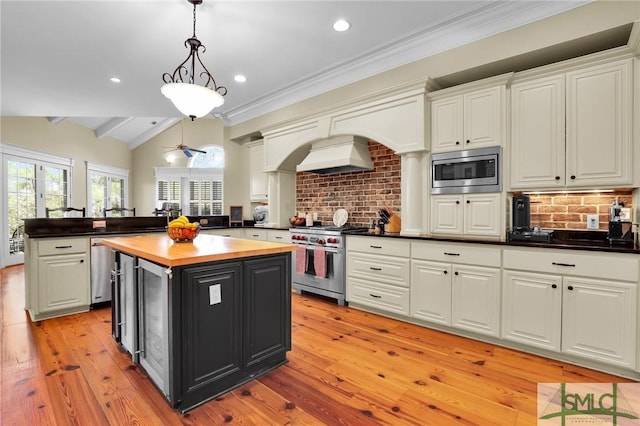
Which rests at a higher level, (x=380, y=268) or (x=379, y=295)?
(x=380, y=268)

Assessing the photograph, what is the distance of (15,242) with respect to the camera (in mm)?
6430

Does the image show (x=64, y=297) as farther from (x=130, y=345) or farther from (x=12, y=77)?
(x=12, y=77)

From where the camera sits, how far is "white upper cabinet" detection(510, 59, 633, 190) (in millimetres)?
2361

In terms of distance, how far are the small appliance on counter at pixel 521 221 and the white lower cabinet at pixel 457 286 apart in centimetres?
24

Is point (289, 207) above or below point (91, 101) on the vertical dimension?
below

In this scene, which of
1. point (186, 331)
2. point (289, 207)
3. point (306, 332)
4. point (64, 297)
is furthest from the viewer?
point (289, 207)

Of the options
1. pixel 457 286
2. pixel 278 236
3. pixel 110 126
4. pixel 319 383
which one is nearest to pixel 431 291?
pixel 457 286

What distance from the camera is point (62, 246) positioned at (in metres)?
3.47

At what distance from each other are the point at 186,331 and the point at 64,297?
104 inches

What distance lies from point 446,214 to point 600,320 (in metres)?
1.42

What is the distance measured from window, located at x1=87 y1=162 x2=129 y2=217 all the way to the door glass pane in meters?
1.45

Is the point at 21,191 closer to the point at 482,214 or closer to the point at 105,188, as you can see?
→ the point at 105,188

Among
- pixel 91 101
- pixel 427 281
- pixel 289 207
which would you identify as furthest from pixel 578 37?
pixel 91 101

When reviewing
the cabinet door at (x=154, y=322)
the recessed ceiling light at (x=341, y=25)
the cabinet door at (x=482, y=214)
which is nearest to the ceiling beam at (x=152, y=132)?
the recessed ceiling light at (x=341, y=25)
